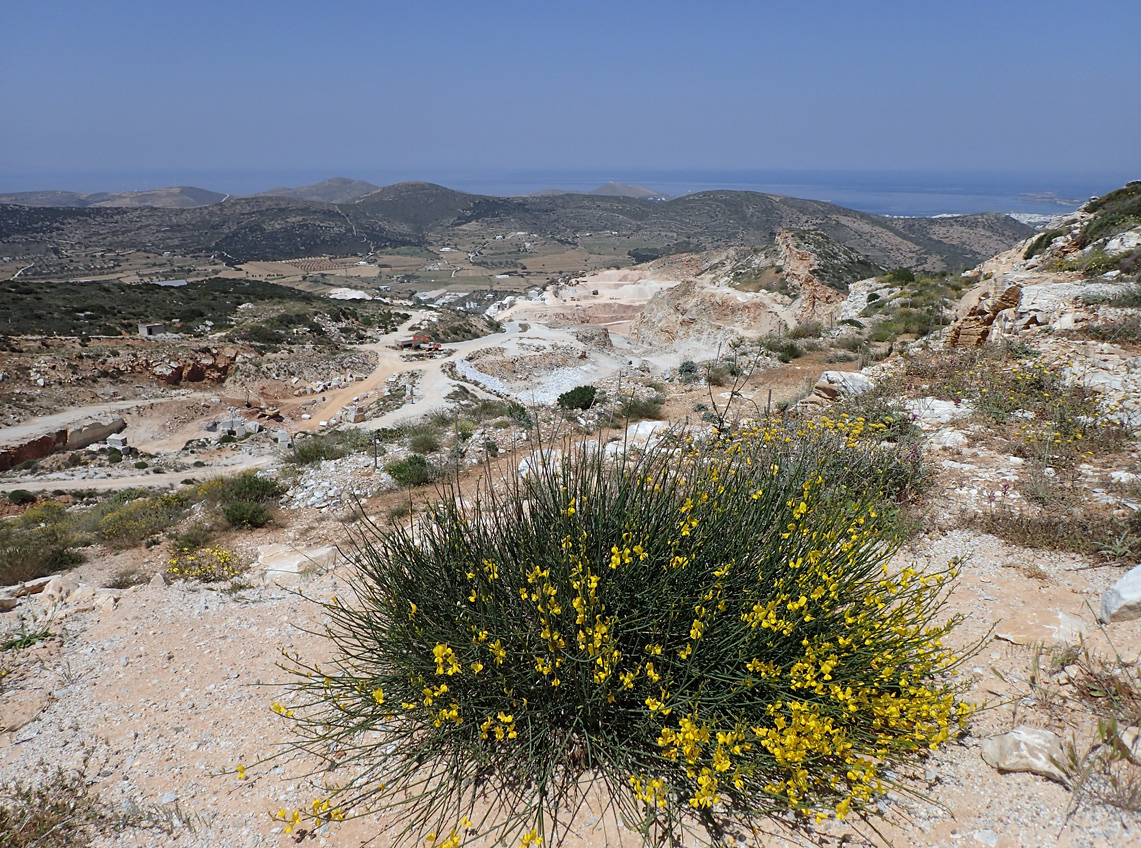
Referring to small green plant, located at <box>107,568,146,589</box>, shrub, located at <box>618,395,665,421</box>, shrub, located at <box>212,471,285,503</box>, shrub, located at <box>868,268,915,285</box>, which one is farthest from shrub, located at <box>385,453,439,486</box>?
shrub, located at <box>868,268,915,285</box>

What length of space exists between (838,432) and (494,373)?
30.7 m

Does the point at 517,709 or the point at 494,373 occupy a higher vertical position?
the point at 517,709

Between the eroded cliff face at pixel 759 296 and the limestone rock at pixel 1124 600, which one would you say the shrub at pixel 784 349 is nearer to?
the limestone rock at pixel 1124 600

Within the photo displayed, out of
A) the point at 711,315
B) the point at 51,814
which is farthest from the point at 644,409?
the point at 711,315

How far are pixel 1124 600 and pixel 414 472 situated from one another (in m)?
8.22

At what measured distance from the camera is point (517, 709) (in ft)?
9.08

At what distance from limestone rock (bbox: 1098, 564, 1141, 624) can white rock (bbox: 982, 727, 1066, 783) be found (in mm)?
1176

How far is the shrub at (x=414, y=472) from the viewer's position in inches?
356

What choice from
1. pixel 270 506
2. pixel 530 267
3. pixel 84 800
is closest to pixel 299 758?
pixel 84 800

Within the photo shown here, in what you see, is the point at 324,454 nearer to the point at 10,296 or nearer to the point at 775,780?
the point at 775,780

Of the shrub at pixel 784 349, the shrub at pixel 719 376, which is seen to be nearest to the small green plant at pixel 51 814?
the shrub at pixel 719 376

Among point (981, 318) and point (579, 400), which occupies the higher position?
point (981, 318)

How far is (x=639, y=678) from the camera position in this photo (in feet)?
8.95

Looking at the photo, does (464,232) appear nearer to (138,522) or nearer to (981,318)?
(981,318)
